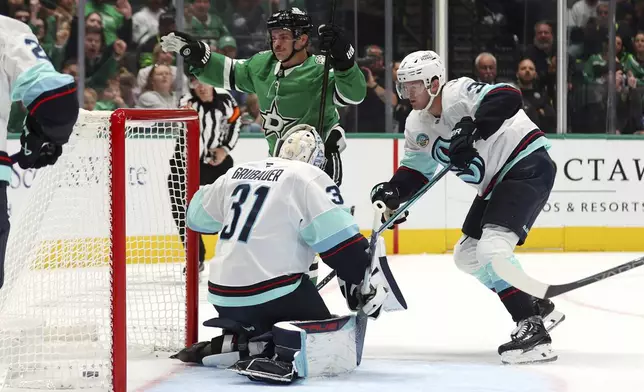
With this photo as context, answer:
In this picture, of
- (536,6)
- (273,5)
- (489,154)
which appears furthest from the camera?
(536,6)

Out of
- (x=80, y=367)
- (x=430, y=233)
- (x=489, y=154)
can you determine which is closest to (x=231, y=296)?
(x=80, y=367)

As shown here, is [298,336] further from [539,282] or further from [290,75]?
[290,75]

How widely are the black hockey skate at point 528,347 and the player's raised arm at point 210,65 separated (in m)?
1.51

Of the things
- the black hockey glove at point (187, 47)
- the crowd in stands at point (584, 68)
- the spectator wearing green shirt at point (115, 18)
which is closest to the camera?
the black hockey glove at point (187, 47)

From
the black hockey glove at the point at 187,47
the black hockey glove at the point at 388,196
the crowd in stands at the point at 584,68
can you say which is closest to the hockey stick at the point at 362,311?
the black hockey glove at the point at 388,196

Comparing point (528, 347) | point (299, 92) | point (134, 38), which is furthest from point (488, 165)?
point (134, 38)

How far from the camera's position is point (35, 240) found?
3.48 metres

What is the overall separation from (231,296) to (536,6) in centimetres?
493

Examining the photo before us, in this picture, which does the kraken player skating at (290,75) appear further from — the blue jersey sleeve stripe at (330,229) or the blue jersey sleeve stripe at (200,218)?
the blue jersey sleeve stripe at (330,229)

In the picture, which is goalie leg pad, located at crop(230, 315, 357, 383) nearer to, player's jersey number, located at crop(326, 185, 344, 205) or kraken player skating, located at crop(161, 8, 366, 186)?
player's jersey number, located at crop(326, 185, 344, 205)

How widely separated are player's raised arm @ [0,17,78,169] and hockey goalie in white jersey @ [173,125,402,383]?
0.81m

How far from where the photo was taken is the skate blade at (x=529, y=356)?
3596 mm

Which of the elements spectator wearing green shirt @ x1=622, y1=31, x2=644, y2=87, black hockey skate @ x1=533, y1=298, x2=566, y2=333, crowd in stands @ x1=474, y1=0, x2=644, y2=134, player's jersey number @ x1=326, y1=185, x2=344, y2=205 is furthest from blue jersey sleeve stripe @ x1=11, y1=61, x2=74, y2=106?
spectator wearing green shirt @ x1=622, y1=31, x2=644, y2=87

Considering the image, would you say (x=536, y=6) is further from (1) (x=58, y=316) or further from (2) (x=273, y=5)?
(1) (x=58, y=316)
